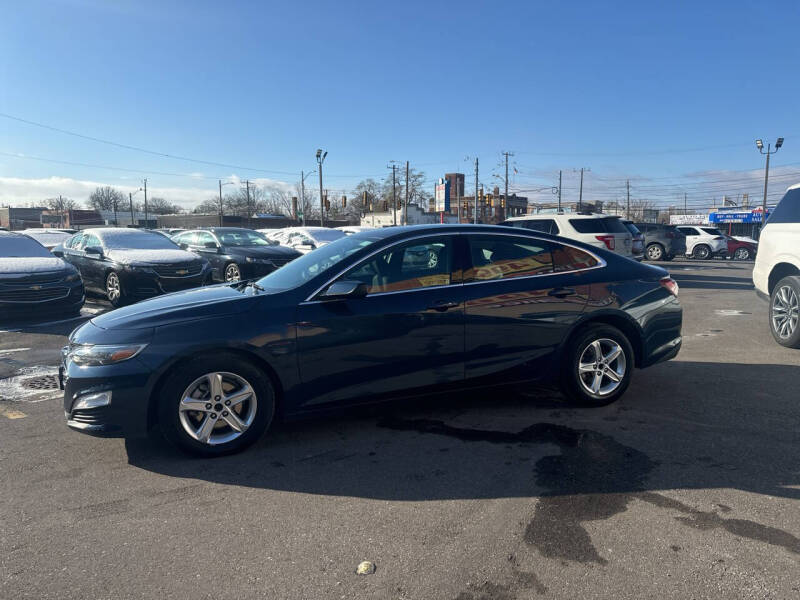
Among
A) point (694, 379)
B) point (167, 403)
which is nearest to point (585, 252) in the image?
point (694, 379)

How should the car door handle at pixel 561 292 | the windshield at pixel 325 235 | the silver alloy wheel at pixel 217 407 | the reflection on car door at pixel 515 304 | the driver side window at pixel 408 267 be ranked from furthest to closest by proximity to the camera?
the windshield at pixel 325 235
the car door handle at pixel 561 292
the reflection on car door at pixel 515 304
the driver side window at pixel 408 267
the silver alloy wheel at pixel 217 407

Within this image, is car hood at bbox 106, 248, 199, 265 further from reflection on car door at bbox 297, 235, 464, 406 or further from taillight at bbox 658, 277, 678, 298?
taillight at bbox 658, 277, 678, 298

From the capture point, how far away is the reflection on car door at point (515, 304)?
174 inches

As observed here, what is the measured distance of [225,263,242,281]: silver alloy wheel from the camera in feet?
46.3

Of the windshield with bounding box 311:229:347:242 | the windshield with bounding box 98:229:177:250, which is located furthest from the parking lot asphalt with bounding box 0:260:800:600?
the windshield with bounding box 311:229:347:242

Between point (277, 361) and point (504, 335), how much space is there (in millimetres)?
1769

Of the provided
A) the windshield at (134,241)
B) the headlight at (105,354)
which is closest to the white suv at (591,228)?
the windshield at (134,241)

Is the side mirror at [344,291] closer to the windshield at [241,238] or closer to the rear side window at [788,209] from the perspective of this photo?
the rear side window at [788,209]

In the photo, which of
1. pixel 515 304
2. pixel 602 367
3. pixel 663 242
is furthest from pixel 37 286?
pixel 663 242

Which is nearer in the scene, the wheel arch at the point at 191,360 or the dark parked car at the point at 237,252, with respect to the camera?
Answer: the wheel arch at the point at 191,360

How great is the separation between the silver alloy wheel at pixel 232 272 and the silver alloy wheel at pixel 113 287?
3.19m

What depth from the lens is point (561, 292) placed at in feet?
15.4

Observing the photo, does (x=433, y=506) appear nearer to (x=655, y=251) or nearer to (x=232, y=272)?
(x=232, y=272)

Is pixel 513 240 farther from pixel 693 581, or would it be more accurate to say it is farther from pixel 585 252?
pixel 693 581
